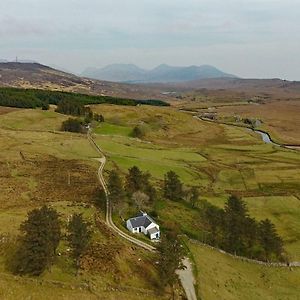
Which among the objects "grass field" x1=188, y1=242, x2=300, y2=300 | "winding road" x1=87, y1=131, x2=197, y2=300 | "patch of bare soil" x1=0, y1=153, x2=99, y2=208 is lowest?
"grass field" x1=188, y1=242, x2=300, y2=300

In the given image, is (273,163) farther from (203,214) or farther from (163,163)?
(203,214)

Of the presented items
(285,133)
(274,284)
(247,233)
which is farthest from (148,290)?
(285,133)

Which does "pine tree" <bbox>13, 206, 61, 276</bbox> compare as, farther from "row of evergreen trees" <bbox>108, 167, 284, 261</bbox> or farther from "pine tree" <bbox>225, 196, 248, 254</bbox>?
"pine tree" <bbox>225, 196, 248, 254</bbox>

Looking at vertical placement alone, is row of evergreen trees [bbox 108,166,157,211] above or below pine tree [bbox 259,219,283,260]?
above

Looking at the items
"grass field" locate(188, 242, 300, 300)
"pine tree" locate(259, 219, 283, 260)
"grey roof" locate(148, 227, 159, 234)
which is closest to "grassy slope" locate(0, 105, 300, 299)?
"grass field" locate(188, 242, 300, 300)

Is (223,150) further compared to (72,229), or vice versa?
(223,150)

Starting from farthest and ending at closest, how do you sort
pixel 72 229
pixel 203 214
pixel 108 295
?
1. pixel 203 214
2. pixel 72 229
3. pixel 108 295

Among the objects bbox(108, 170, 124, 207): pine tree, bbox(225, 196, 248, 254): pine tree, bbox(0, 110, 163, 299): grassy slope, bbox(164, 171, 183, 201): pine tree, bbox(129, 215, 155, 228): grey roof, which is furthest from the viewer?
bbox(164, 171, 183, 201): pine tree

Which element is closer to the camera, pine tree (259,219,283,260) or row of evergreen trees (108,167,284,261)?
pine tree (259,219,283,260)
